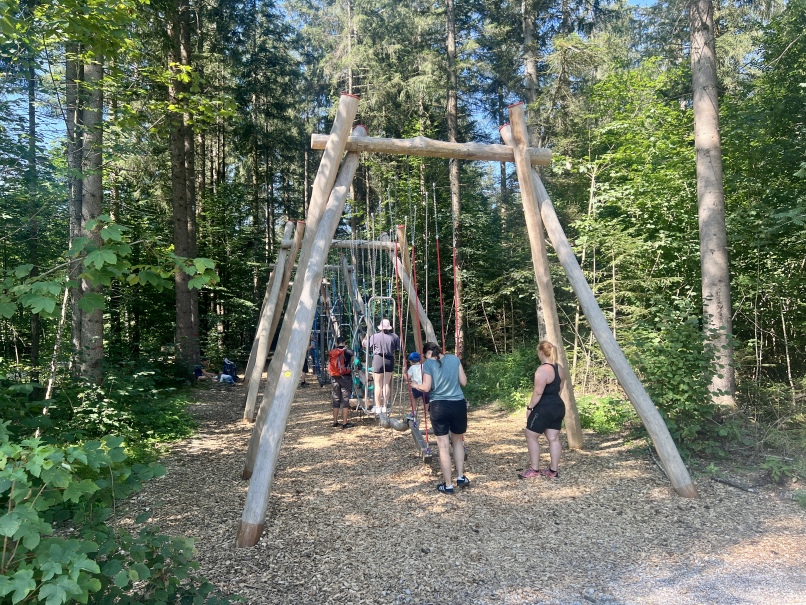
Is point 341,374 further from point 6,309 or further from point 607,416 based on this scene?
point 6,309

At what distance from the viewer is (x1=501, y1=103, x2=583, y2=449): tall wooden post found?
19.3 feet

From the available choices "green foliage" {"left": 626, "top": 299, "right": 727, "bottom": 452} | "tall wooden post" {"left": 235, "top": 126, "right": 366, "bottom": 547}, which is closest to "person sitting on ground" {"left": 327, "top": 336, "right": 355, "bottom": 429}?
"tall wooden post" {"left": 235, "top": 126, "right": 366, "bottom": 547}

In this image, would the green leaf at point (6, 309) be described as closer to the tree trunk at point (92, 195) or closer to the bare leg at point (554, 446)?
the tree trunk at point (92, 195)

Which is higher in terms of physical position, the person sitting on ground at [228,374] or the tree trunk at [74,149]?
the tree trunk at [74,149]

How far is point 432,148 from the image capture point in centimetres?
571

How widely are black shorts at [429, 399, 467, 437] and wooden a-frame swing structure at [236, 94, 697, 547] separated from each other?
4.61 feet

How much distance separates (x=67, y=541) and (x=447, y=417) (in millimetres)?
3533

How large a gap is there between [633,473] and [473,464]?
1.69 meters

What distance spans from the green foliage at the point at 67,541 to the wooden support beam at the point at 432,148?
3.79 meters

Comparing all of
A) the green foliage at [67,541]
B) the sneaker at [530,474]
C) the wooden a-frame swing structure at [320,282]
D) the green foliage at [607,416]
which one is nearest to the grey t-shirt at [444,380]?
the sneaker at [530,474]

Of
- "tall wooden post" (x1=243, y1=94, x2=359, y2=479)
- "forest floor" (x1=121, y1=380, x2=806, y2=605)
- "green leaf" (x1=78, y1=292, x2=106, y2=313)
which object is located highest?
"tall wooden post" (x1=243, y1=94, x2=359, y2=479)

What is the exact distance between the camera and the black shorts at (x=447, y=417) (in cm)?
505

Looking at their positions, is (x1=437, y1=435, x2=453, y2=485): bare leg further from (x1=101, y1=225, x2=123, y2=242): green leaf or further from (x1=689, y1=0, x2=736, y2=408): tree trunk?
(x1=689, y1=0, x2=736, y2=408): tree trunk

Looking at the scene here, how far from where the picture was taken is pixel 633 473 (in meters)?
5.47
